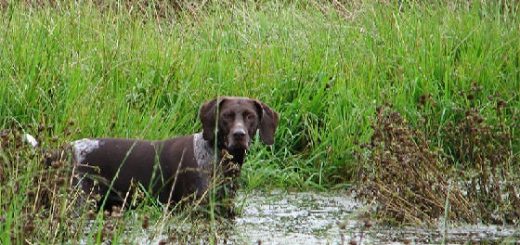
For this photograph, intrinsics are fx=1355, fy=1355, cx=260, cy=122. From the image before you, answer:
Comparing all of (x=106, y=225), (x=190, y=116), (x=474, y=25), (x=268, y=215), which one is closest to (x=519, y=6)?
(x=474, y=25)

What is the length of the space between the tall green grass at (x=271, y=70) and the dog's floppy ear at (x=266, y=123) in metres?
0.68

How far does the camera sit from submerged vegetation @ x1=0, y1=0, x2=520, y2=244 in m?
8.09

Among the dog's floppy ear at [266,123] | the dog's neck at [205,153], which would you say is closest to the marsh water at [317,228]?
the dog's neck at [205,153]

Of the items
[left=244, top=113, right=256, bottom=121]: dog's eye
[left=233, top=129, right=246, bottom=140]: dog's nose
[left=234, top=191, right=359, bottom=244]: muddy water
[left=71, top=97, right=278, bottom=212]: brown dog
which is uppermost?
[left=244, top=113, right=256, bottom=121]: dog's eye

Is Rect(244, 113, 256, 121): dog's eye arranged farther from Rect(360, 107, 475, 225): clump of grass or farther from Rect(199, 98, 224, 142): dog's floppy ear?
Rect(360, 107, 475, 225): clump of grass

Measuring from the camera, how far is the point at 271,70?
10.6 m

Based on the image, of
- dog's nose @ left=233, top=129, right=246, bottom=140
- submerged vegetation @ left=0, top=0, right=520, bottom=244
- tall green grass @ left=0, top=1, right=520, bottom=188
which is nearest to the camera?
submerged vegetation @ left=0, top=0, right=520, bottom=244

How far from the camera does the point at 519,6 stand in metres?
11.9

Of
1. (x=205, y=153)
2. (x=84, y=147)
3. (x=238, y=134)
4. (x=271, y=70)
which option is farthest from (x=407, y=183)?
(x=271, y=70)

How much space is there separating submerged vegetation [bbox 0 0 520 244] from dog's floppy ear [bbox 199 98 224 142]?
563mm

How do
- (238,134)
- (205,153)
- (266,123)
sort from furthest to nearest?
(266,123)
(205,153)
(238,134)

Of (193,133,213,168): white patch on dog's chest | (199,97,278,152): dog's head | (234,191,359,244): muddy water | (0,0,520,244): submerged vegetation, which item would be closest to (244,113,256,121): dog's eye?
(199,97,278,152): dog's head

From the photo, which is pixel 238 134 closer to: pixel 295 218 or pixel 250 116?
pixel 250 116

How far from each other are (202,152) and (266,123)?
0.47m
